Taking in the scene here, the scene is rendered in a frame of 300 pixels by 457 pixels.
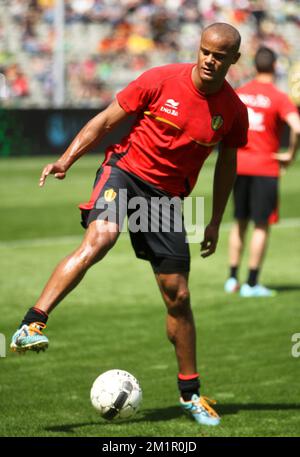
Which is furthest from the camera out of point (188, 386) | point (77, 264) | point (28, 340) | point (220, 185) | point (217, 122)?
point (220, 185)

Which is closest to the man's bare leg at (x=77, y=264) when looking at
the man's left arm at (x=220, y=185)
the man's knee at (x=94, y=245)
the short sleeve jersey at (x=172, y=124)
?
the man's knee at (x=94, y=245)

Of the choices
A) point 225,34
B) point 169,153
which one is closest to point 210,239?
point 169,153

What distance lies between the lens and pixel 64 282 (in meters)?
5.80

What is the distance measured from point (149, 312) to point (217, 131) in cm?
419

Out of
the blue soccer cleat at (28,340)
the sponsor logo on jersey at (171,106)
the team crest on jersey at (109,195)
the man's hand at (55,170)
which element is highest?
the sponsor logo on jersey at (171,106)

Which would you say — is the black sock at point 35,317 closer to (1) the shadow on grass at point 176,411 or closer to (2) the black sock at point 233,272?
(1) the shadow on grass at point 176,411

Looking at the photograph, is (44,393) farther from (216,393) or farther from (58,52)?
(58,52)

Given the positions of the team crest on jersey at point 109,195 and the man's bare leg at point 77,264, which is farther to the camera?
the team crest on jersey at point 109,195

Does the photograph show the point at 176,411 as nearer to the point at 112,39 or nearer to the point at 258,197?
the point at 258,197

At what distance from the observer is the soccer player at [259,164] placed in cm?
1125

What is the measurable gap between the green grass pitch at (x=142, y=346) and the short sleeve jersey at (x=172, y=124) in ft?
4.92

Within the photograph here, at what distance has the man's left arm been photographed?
6.50 m

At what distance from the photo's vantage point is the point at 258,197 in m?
11.5

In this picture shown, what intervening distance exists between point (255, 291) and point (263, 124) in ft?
6.12
